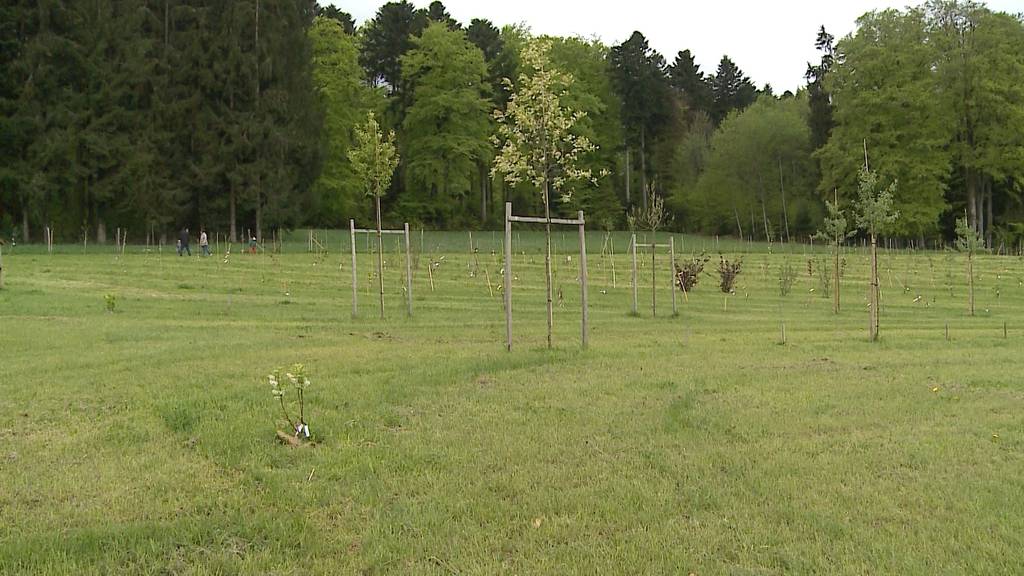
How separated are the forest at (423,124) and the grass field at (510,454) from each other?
1276 centimetres

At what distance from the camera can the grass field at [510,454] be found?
3.58m

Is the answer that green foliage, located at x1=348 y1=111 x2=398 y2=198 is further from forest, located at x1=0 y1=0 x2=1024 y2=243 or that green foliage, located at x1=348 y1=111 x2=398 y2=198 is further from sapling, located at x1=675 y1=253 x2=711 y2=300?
sapling, located at x1=675 y1=253 x2=711 y2=300

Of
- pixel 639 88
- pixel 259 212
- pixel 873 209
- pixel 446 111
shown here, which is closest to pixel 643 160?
pixel 639 88

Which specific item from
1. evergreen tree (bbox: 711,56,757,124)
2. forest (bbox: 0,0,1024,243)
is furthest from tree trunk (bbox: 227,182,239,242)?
evergreen tree (bbox: 711,56,757,124)

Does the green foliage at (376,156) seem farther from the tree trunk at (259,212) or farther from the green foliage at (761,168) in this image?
the green foliage at (761,168)

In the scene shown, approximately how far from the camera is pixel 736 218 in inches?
1969

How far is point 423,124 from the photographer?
49625 millimetres

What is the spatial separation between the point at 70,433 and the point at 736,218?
48.0m

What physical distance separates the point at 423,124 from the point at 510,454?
46.3 metres

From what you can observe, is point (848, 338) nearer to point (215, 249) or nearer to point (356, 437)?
point (356, 437)

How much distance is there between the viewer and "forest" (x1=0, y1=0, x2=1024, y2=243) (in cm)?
3203

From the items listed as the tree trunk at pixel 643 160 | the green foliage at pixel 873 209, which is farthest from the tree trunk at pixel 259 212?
the tree trunk at pixel 643 160

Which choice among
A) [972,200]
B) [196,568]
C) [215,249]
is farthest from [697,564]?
[972,200]

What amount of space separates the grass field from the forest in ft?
41.8
